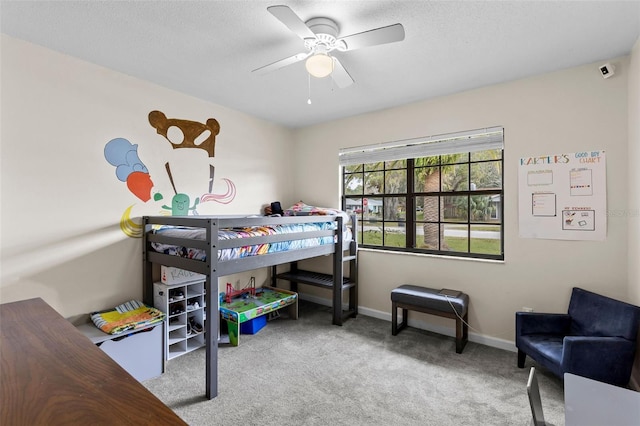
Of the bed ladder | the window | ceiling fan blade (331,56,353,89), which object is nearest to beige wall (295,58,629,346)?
the window

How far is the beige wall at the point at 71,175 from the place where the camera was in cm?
212

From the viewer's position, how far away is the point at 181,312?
2.74 metres

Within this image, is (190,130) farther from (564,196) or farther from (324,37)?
(564,196)

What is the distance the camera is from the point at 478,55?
230 centimetres

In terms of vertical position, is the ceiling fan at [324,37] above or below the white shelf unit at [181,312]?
above

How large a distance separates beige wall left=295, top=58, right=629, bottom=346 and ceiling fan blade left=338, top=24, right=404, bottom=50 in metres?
1.63

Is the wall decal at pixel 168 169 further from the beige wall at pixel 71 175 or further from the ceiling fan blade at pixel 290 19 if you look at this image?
the ceiling fan blade at pixel 290 19

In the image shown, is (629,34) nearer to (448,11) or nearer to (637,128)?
(637,128)

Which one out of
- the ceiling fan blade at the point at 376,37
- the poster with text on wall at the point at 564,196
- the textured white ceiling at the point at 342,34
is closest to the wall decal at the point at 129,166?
the textured white ceiling at the point at 342,34

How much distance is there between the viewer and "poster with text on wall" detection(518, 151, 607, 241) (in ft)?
7.89

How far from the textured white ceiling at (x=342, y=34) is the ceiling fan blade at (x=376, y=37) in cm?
15

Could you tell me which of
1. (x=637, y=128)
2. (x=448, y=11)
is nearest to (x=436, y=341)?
(x=637, y=128)

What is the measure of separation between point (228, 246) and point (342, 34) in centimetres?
169

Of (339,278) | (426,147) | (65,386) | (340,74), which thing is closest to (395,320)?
(339,278)
